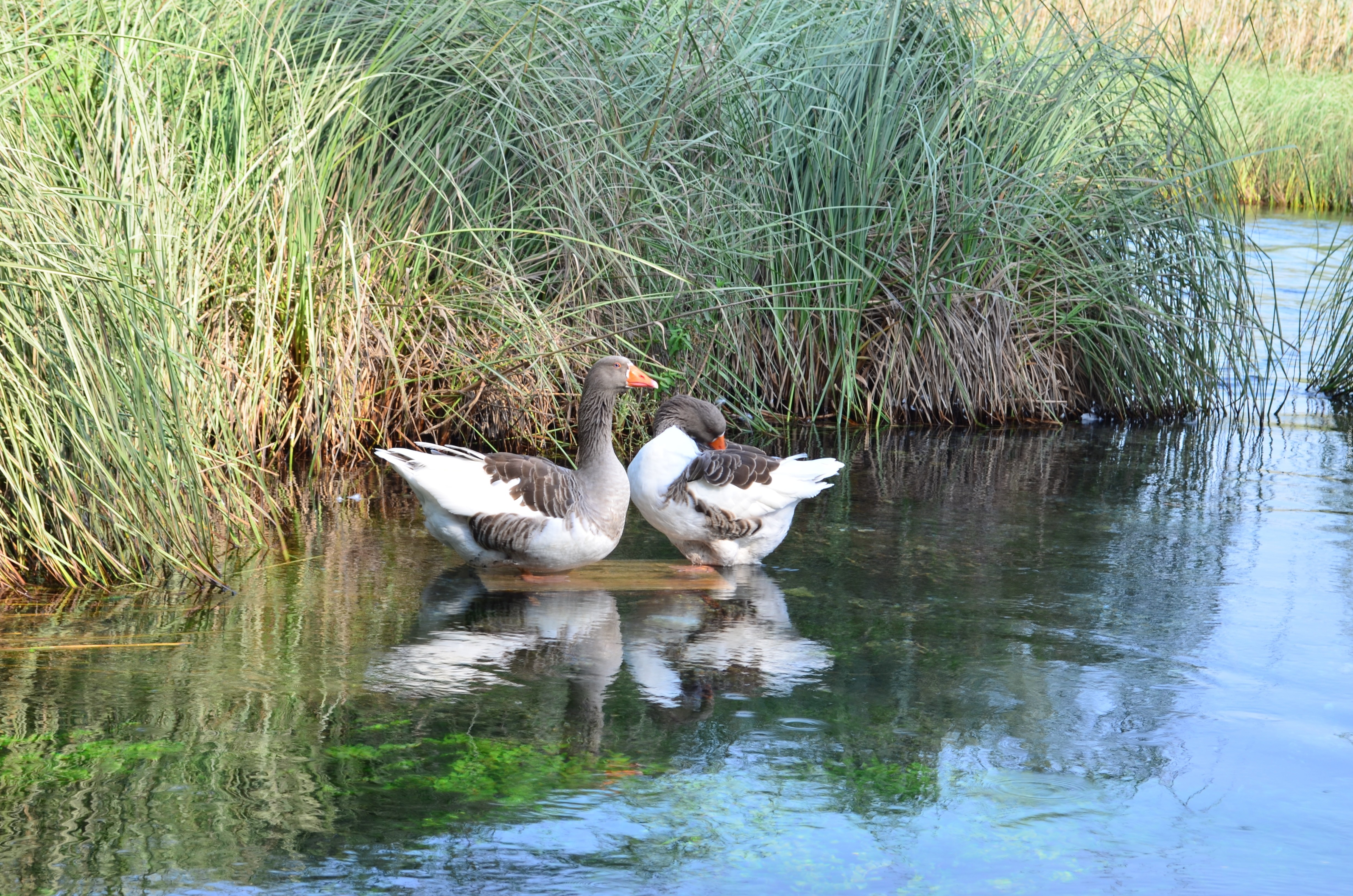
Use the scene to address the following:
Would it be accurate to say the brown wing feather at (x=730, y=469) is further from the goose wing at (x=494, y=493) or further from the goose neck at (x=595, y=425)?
the goose wing at (x=494, y=493)

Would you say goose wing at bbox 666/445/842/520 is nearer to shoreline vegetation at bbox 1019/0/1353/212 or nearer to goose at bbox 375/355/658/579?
goose at bbox 375/355/658/579

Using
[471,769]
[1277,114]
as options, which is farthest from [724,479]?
[1277,114]

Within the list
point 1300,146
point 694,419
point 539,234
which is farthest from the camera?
point 1300,146

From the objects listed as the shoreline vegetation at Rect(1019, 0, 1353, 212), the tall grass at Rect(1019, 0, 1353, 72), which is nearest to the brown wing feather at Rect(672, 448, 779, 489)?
the shoreline vegetation at Rect(1019, 0, 1353, 212)

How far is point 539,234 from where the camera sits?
7.90 meters

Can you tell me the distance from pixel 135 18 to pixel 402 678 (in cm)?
342

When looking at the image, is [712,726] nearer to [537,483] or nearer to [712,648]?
[712,648]

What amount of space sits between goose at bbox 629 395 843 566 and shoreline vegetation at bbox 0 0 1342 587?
153 cm

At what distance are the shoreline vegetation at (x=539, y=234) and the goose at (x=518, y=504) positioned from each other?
0.82m

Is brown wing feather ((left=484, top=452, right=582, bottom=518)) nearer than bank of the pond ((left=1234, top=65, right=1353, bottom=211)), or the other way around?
brown wing feather ((left=484, top=452, right=582, bottom=518))

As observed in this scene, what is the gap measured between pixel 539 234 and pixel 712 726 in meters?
4.36

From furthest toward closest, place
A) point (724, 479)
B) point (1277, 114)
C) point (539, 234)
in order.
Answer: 1. point (1277, 114)
2. point (539, 234)
3. point (724, 479)

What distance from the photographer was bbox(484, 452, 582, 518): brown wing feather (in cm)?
542

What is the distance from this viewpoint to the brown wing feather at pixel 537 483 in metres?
5.42
